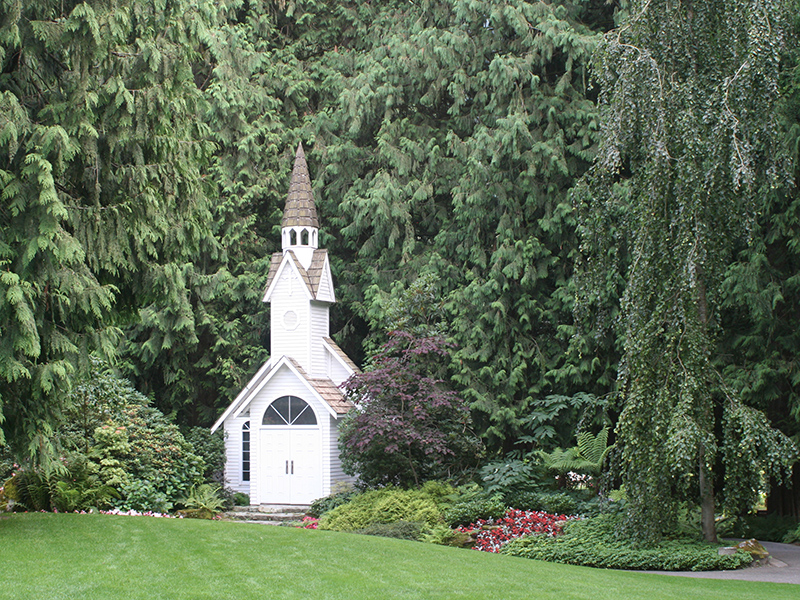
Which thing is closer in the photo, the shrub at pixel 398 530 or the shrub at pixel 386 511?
the shrub at pixel 398 530

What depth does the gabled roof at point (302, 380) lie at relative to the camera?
1695cm

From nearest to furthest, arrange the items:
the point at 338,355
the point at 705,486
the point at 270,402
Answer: the point at 705,486
the point at 270,402
the point at 338,355

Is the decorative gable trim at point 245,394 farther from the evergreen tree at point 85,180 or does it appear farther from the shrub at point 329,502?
the evergreen tree at point 85,180

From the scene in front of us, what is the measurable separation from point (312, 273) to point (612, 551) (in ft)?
34.2

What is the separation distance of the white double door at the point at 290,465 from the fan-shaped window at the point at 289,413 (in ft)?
0.48

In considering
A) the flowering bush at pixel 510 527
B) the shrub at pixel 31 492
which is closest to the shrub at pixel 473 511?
the flowering bush at pixel 510 527

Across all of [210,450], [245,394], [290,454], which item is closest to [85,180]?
[245,394]

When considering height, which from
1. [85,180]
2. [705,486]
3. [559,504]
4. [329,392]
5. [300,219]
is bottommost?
[559,504]

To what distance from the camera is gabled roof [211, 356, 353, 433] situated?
55.6 feet

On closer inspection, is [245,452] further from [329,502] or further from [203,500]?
[329,502]

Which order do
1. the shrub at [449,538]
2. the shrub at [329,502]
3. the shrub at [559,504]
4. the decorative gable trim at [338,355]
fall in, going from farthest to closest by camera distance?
the decorative gable trim at [338,355]
the shrub at [329,502]
the shrub at [559,504]
the shrub at [449,538]

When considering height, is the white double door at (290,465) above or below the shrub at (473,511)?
above

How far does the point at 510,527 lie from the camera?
12.4 m

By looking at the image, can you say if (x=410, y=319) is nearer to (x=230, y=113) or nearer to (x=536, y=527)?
(x=536, y=527)
